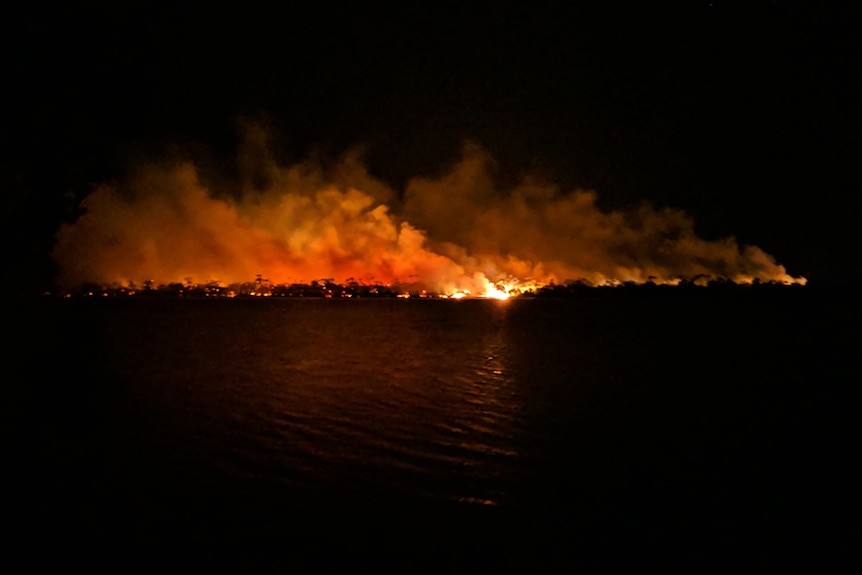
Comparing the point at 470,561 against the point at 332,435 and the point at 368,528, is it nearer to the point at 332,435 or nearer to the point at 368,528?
the point at 368,528

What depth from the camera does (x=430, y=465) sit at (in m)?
10.7

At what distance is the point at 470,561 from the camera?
7.04m

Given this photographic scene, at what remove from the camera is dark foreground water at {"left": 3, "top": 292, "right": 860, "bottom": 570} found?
7492 mm

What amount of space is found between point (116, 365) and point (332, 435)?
15.5 meters

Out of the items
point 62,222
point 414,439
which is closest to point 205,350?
point 62,222

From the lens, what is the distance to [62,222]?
62.5ft

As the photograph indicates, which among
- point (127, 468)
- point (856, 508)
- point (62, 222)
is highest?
point (62, 222)

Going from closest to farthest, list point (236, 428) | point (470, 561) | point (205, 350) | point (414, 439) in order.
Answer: point (470, 561) < point (414, 439) < point (236, 428) < point (205, 350)

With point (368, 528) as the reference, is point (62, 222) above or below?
above

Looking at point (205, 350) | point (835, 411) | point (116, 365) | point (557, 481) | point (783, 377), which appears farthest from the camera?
point (205, 350)

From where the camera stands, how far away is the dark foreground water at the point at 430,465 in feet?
24.6

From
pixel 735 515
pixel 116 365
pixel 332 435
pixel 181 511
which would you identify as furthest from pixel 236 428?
pixel 116 365

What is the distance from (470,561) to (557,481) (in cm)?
337

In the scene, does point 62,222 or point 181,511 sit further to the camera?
point 62,222
